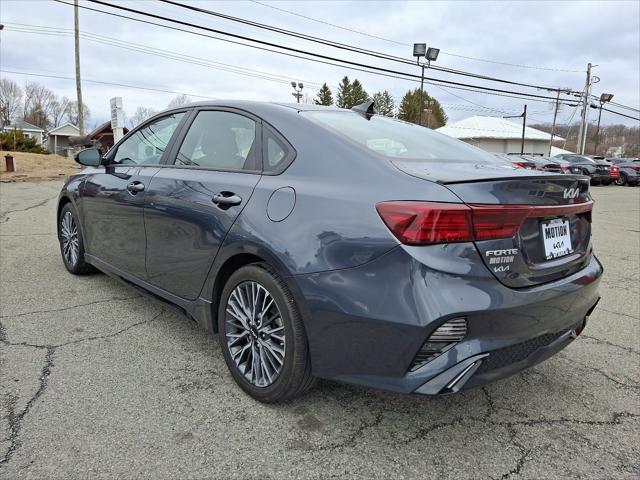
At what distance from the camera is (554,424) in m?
2.42

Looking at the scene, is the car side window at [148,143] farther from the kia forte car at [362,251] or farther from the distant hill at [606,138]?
the distant hill at [606,138]

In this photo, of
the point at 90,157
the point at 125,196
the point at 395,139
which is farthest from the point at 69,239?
the point at 395,139

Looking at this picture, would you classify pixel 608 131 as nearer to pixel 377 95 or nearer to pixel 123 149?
pixel 377 95

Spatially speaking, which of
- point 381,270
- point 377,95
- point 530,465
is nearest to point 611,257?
point 530,465

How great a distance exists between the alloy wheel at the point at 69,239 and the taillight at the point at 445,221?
141 inches

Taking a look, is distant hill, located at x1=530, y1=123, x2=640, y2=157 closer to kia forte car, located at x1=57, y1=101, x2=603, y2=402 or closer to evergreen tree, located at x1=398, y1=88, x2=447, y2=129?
evergreen tree, located at x1=398, y1=88, x2=447, y2=129

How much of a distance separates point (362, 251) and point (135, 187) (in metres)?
2.05

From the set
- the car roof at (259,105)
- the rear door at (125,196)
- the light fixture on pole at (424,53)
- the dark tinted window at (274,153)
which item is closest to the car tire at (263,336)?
the dark tinted window at (274,153)

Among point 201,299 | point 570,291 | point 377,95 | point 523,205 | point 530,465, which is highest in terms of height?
point 377,95

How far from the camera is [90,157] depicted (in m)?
4.04

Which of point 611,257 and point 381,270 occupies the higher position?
point 381,270

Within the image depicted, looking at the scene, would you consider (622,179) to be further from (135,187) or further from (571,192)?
(135,187)

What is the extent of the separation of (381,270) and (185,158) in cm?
178

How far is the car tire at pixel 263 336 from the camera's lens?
89.9 inches
